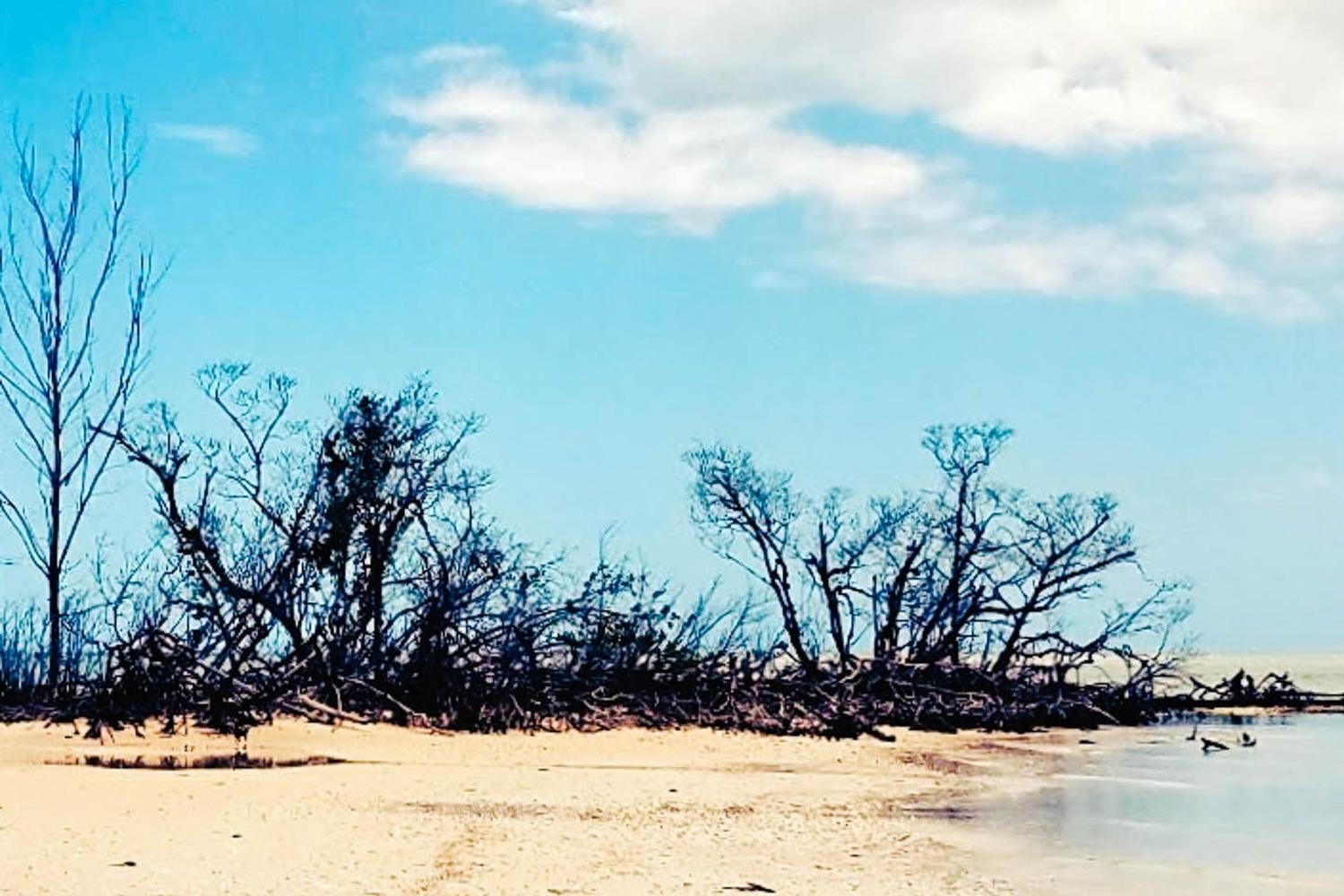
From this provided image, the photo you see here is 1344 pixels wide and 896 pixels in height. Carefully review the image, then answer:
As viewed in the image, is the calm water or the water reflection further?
the water reflection

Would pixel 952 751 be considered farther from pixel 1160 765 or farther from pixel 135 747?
pixel 135 747

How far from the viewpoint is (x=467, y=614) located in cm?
2239

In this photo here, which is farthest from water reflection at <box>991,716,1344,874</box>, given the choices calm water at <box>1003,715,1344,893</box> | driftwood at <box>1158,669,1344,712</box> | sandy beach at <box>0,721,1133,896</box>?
driftwood at <box>1158,669,1344,712</box>

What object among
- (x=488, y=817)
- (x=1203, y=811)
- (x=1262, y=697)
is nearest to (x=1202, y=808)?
(x=1203, y=811)

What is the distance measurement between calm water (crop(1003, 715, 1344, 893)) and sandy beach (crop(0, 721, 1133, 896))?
2.23 ft

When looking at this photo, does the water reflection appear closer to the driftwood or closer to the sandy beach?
the sandy beach

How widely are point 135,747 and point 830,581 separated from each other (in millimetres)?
13837

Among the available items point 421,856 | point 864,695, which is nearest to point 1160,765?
point 864,695

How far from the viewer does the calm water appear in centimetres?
1274

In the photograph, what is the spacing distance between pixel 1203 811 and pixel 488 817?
273 inches

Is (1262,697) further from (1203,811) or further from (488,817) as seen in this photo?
(488,817)

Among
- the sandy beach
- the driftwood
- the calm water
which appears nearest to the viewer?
the sandy beach

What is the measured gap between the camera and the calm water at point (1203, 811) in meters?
12.7

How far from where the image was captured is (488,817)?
12906 millimetres
